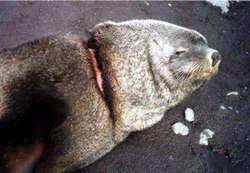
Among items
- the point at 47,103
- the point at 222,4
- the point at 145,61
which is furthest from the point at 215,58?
the point at 222,4

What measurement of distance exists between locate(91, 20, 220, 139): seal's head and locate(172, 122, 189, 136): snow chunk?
0.98 metres

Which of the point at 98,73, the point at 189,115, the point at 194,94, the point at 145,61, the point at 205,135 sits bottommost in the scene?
the point at 205,135

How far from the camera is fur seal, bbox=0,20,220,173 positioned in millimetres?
2275

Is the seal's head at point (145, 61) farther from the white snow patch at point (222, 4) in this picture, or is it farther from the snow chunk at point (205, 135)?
the white snow patch at point (222, 4)

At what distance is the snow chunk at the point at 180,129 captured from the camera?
3498 mm

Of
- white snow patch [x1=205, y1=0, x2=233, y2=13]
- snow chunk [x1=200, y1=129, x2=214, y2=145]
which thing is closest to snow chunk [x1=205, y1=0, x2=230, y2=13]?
white snow patch [x1=205, y1=0, x2=233, y2=13]

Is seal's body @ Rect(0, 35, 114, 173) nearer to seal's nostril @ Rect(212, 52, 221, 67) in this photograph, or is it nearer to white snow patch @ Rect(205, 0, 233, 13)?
seal's nostril @ Rect(212, 52, 221, 67)

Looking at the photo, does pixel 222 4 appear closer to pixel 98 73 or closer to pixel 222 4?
pixel 222 4

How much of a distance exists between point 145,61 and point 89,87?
1.84 ft

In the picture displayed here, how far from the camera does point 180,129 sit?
3.52 meters

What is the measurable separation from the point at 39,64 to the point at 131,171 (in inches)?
64.1

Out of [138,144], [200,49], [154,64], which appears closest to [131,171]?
[138,144]

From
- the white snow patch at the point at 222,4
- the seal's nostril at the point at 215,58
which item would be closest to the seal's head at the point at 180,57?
the seal's nostril at the point at 215,58

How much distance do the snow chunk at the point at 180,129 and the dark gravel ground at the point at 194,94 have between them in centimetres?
6
